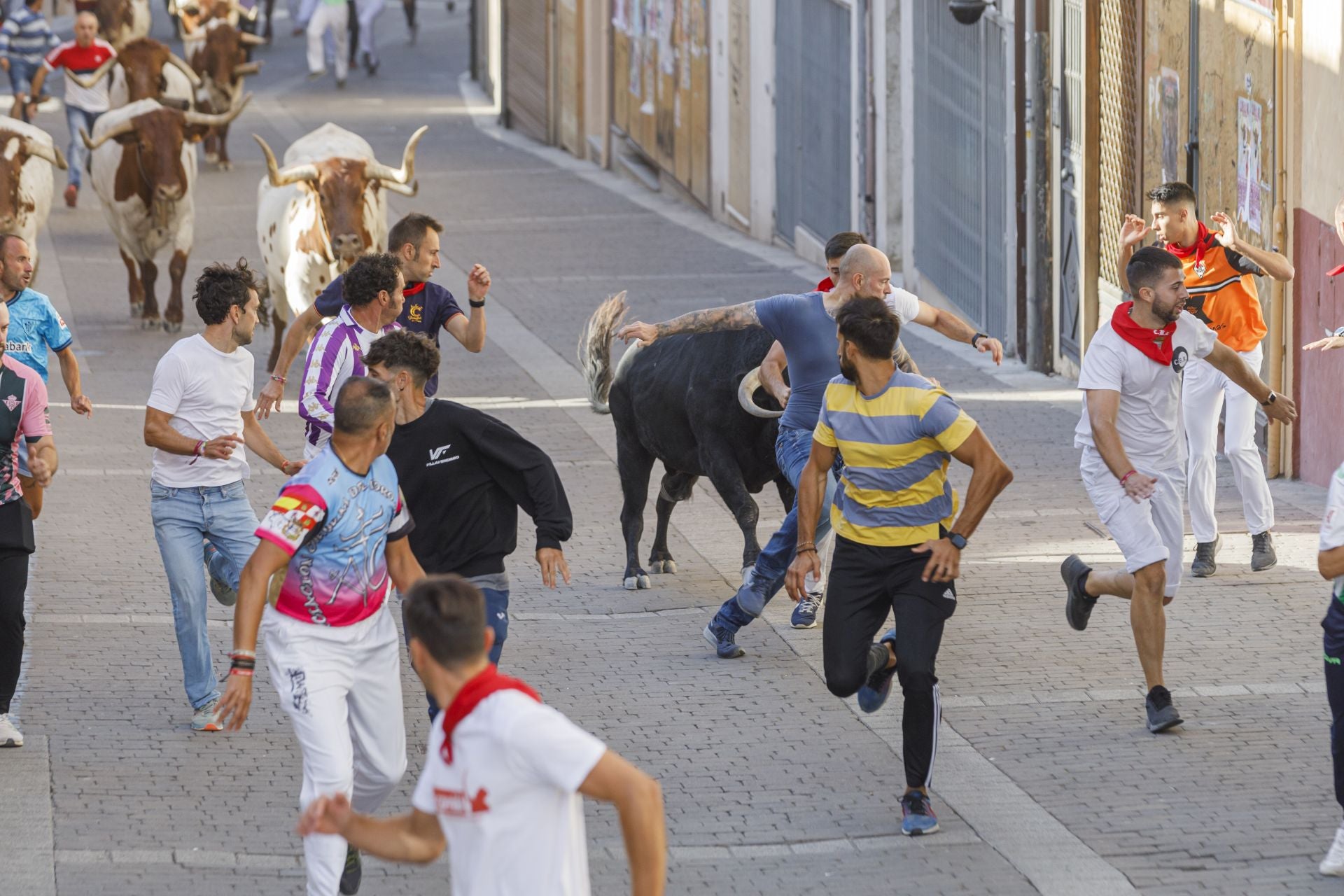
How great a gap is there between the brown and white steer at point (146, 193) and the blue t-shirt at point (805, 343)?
10.8 metres

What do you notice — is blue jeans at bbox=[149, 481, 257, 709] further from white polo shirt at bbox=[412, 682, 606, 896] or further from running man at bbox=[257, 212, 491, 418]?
white polo shirt at bbox=[412, 682, 606, 896]

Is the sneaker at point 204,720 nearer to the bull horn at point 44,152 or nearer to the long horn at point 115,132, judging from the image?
the bull horn at point 44,152

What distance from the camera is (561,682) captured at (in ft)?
29.7

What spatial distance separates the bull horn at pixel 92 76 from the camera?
24641 mm

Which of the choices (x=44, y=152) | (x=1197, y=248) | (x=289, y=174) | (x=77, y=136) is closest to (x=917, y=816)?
(x=1197, y=248)

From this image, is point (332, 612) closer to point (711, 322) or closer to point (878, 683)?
point (878, 683)

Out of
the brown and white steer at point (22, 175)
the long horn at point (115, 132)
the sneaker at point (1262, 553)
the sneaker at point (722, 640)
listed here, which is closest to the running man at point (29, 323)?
the sneaker at point (722, 640)

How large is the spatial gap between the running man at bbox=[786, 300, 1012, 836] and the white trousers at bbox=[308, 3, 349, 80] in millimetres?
35568

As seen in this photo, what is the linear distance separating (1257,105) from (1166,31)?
75.2 inches

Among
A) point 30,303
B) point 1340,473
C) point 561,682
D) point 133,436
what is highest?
point 1340,473

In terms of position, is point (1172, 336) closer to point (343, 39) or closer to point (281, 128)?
point (281, 128)

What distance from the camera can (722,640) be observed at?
30.5ft

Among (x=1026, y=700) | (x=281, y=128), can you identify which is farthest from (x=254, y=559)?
(x=281, y=128)

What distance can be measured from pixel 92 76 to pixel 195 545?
18293 millimetres
